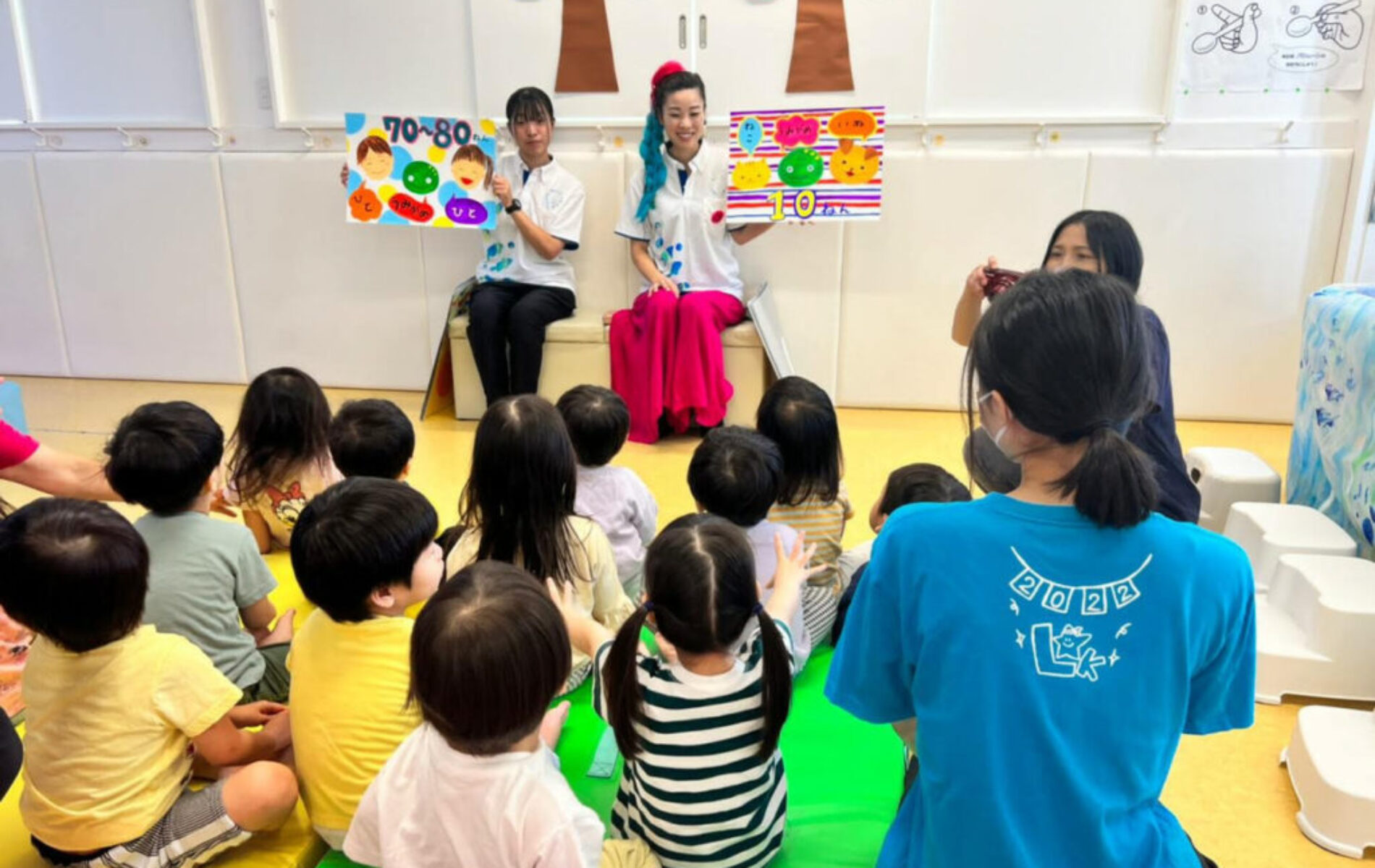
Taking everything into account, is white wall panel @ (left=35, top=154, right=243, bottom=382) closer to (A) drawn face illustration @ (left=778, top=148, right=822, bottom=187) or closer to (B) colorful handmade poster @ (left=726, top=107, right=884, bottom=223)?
(B) colorful handmade poster @ (left=726, top=107, right=884, bottom=223)

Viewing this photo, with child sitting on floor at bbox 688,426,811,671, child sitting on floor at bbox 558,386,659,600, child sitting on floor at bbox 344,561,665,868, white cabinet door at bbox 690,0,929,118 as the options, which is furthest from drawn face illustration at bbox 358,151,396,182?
child sitting on floor at bbox 344,561,665,868

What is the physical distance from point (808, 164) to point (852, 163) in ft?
0.60

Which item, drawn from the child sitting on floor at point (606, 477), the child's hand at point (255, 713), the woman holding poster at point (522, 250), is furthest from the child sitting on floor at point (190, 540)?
the woman holding poster at point (522, 250)

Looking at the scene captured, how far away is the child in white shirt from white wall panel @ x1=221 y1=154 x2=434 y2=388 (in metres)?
3.75

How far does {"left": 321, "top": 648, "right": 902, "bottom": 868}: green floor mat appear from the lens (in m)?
1.73

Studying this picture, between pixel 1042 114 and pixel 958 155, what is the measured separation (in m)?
0.37

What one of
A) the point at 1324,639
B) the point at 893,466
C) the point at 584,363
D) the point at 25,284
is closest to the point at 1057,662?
the point at 1324,639

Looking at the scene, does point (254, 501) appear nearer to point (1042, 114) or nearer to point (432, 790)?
point (432, 790)

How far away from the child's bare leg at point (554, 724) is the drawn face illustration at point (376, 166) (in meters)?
3.01

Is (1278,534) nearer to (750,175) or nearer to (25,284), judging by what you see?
(750,175)

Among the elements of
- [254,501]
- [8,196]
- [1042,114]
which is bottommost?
[254,501]

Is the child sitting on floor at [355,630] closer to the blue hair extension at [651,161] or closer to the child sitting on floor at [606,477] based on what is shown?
the child sitting on floor at [606,477]

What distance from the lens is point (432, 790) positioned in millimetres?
1192

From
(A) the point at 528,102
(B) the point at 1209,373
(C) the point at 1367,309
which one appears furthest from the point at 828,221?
(C) the point at 1367,309
